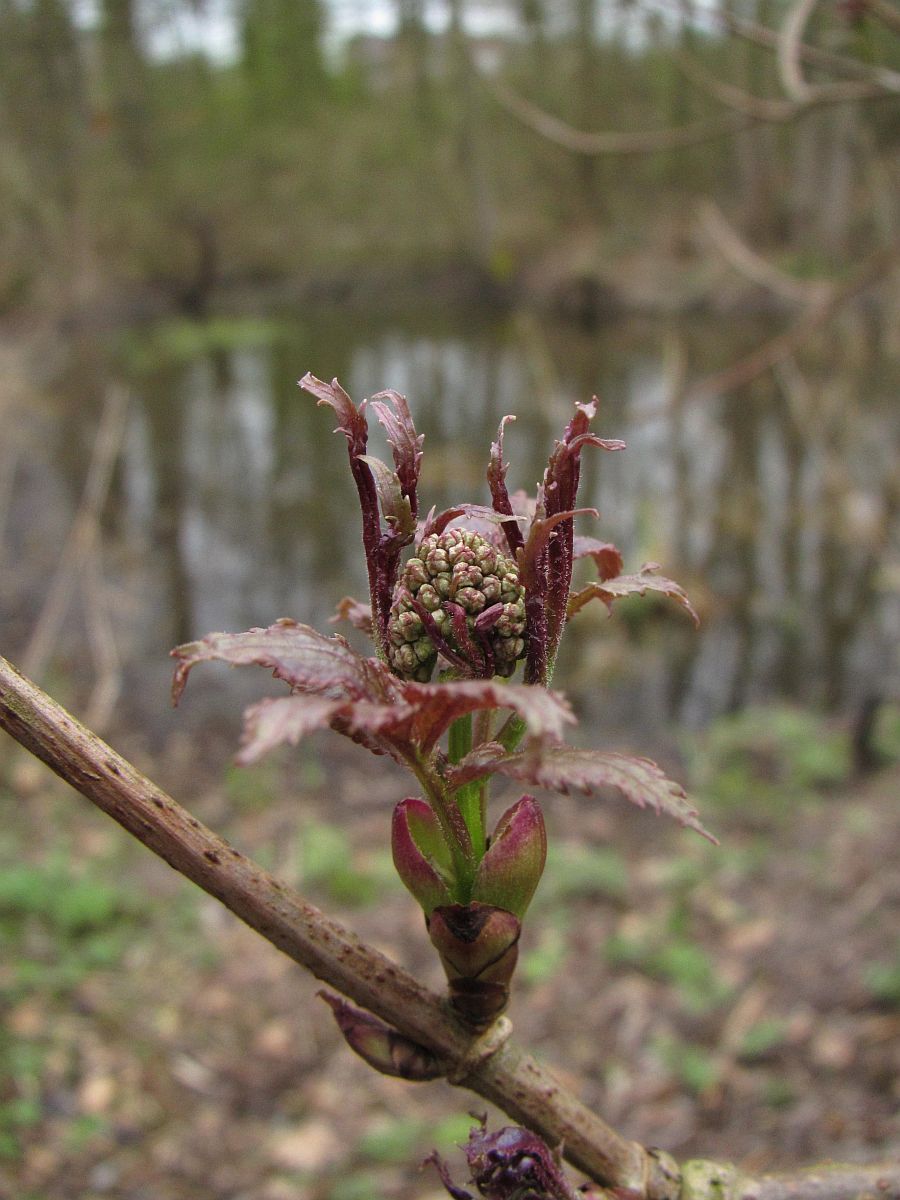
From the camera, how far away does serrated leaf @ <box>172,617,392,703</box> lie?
64 centimetres

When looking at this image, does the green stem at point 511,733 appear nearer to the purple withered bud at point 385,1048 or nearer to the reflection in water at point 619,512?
the purple withered bud at point 385,1048

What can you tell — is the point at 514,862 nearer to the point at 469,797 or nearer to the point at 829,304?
the point at 469,797

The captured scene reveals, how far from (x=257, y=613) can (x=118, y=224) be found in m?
14.9

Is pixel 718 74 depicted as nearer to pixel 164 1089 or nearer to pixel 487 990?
pixel 164 1089

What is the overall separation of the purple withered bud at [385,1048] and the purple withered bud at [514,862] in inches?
5.0

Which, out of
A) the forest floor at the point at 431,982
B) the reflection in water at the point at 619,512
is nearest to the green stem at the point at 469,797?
the forest floor at the point at 431,982

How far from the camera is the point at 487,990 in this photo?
736 mm

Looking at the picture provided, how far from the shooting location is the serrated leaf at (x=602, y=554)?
827 mm

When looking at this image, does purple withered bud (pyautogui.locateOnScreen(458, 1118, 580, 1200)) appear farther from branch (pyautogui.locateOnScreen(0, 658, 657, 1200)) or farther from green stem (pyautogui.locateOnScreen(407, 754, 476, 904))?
green stem (pyautogui.locateOnScreen(407, 754, 476, 904))

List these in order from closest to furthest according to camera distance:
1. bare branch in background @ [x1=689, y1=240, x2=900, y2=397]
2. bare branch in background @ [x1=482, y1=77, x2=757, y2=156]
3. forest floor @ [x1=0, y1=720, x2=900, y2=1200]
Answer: bare branch in background @ [x1=689, y1=240, x2=900, y2=397], bare branch in background @ [x1=482, y1=77, x2=757, y2=156], forest floor @ [x1=0, y1=720, x2=900, y2=1200]

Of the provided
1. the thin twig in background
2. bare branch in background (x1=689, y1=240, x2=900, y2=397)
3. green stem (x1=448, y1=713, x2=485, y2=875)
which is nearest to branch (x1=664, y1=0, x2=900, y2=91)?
bare branch in background (x1=689, y1=240, x2=900, y2=397)

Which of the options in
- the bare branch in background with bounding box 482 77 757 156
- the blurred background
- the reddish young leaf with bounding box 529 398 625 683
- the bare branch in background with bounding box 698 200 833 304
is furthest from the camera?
the blurred background

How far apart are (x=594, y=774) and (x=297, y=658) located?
204 millimetres

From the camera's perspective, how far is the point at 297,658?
667 mm
